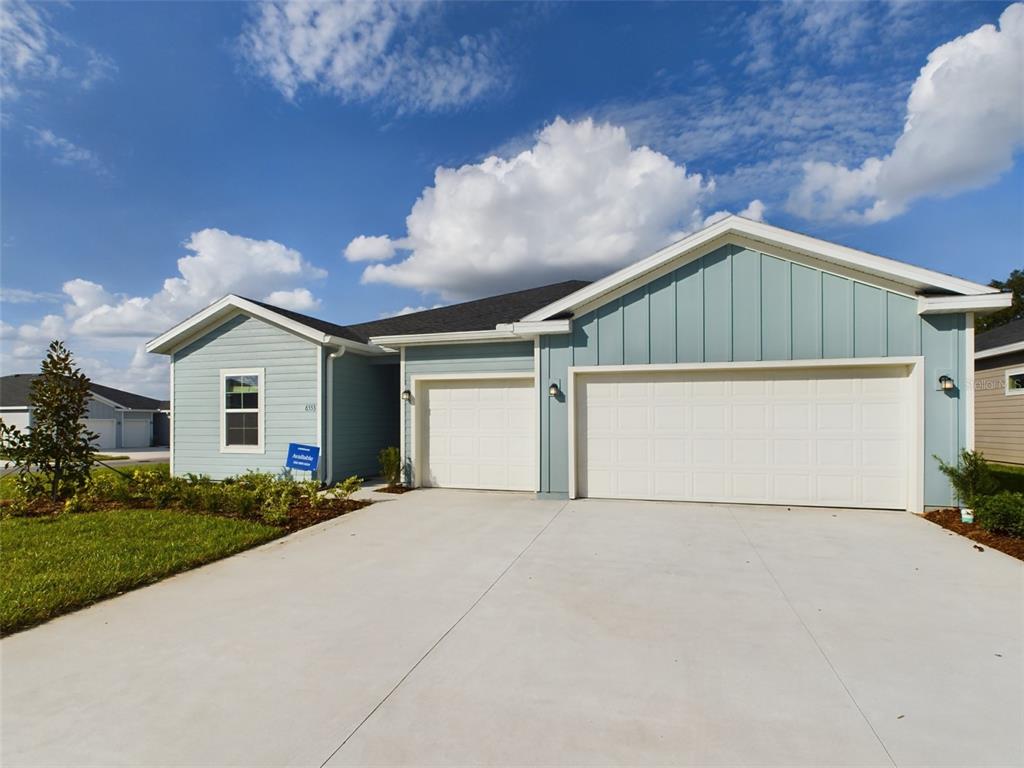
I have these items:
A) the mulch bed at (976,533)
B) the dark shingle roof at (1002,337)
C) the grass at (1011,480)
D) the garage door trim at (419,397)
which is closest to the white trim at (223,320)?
the garage door trim at (419,397)

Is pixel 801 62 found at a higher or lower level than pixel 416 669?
higher

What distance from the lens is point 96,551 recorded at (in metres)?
5.17

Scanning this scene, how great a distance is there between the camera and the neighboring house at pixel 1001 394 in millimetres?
12953

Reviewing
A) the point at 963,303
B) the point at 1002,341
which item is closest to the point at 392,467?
the point at 963,303

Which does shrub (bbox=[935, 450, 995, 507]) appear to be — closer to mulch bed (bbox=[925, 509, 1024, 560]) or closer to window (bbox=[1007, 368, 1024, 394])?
mulch bed (bbox=[925, 509, 1024, 560])

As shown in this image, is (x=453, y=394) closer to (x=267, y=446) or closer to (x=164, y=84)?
(x=267, y=446)

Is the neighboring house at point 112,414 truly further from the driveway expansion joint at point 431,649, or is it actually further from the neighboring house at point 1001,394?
the neighboring house at point 1001,394

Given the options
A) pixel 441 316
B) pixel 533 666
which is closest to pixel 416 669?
pixel 533 666

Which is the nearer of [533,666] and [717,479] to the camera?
[533,666]

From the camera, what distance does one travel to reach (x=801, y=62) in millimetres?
7953

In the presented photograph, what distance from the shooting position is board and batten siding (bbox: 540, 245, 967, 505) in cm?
687

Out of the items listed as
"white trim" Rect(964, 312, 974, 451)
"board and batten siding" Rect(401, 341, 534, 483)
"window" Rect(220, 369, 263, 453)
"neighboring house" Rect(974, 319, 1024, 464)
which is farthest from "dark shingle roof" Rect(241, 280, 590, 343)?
"neighboring house" Rect(974, 319, 1024, 464)

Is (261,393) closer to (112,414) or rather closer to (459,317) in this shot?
(459,317)

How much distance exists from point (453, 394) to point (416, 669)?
6.88m
